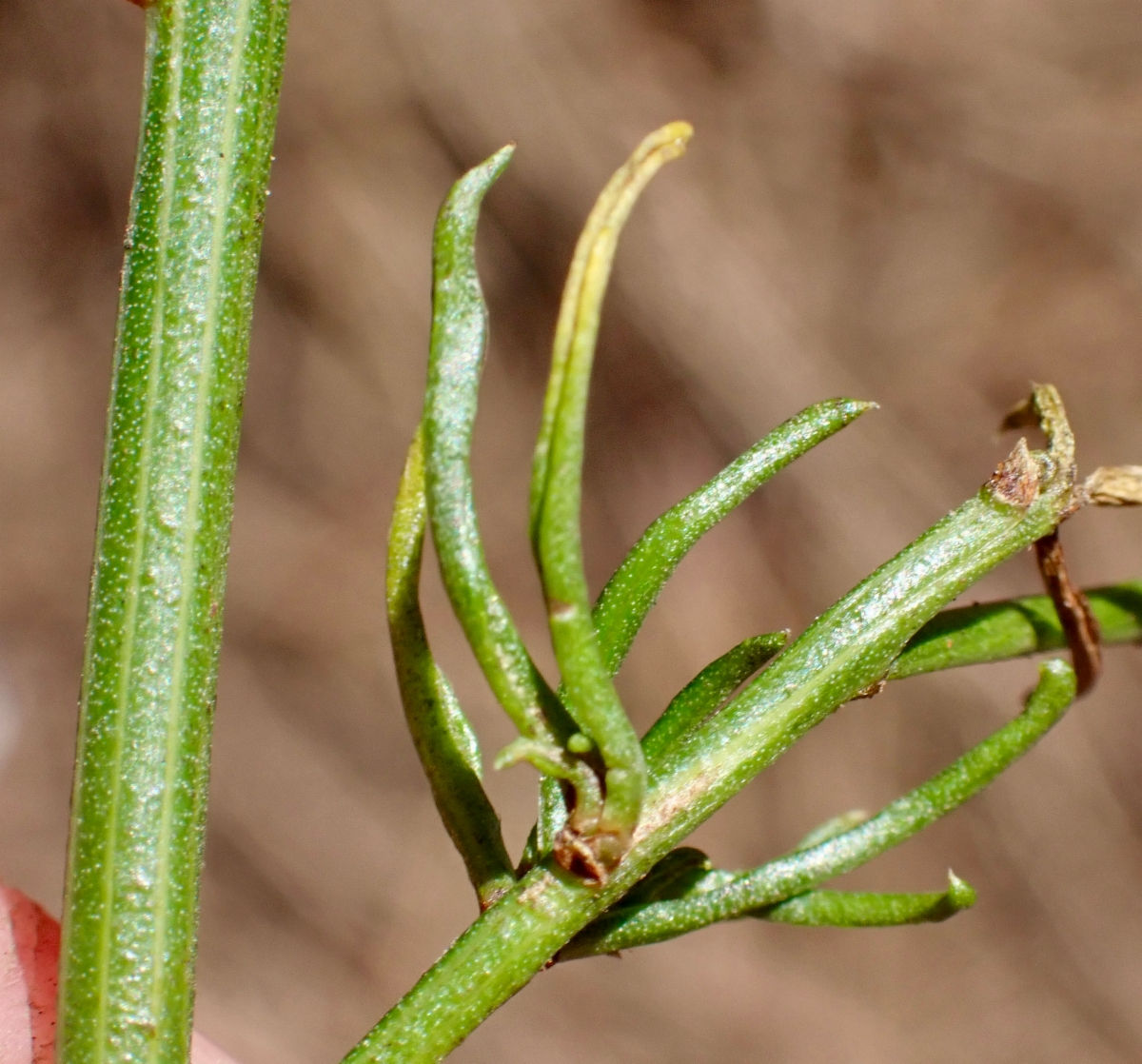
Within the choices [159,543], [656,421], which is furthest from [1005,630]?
[656,421]

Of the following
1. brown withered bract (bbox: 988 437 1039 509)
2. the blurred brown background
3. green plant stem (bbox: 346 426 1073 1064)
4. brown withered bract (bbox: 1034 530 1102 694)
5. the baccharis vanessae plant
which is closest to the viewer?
the baccharis vanessae plant

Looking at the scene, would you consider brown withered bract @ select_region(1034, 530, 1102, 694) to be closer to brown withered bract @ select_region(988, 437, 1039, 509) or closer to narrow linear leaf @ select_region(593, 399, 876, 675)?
brown withered bract @ select_region(988, 437, 1039, 509)

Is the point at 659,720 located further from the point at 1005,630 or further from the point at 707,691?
the point at 1005,630

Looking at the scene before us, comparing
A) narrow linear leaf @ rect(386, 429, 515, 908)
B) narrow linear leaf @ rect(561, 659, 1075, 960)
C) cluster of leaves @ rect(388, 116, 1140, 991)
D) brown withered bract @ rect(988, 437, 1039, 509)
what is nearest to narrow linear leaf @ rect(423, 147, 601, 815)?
cluster of leaves @ rect(388, 116, 1140, 991)

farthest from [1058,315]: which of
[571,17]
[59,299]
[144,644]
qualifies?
[59,299]

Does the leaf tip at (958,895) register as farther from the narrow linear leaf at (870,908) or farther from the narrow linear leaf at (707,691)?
the narrow linear leaf at (707,691)

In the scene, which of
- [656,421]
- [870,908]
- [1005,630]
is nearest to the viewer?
[870,908]

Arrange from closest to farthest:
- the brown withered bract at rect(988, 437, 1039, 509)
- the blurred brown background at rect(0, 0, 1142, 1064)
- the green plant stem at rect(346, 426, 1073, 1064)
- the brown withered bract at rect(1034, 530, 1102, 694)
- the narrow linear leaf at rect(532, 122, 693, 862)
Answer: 1. the narrow linear leaf at rect(532, 122, 693, 862)
2. the green plant stem at rect(346, 426, 1073, 1064)
3. the brown withered bract at rect(988, 437, 1039, 509)
4. the brown withered bract at rect(1034, 530, 1102, 694)
5. the blurred brown background at rect(0, 0, 1142, 1064)
